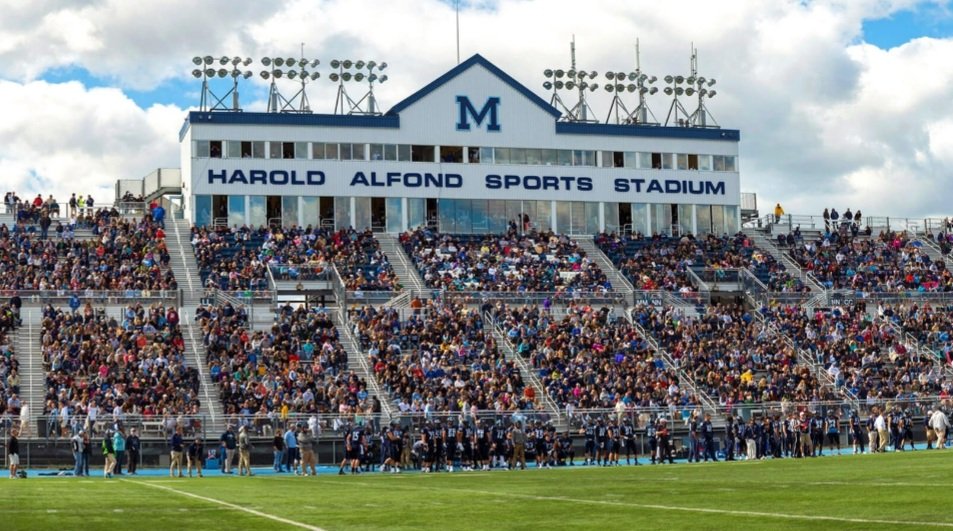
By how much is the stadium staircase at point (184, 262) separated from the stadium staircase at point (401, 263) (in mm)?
8637

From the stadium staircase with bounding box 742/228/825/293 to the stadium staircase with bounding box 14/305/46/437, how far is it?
107 feet

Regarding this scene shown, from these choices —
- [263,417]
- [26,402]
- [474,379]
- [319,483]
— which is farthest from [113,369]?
[319,483]

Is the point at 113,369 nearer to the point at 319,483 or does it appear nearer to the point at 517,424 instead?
the point at 517,424

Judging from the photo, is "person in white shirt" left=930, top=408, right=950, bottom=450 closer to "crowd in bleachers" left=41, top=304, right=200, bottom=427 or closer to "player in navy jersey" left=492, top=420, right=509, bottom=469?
"player in navy jersey" left=492, top=420, right=509, bottom=469

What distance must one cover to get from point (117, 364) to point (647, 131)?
109 feet

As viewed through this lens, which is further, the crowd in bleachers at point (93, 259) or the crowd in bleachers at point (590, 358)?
the crowd in bleachers at point (93, 259)

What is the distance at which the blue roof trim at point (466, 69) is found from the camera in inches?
2704

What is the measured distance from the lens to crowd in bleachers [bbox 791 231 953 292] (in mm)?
67062

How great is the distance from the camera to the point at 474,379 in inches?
2030

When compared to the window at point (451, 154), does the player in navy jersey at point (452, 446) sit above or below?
below

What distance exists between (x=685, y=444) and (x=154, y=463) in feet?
57.8

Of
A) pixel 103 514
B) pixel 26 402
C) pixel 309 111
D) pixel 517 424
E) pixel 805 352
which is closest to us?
pixel 103 514

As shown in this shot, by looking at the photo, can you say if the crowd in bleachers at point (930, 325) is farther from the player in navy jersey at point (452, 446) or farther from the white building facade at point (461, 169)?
the player in navy jersey at point (452, 446)

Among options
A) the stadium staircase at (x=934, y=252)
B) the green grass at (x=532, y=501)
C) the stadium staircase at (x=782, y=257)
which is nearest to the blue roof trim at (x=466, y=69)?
the stadium staircase at (x=782, y=257)
